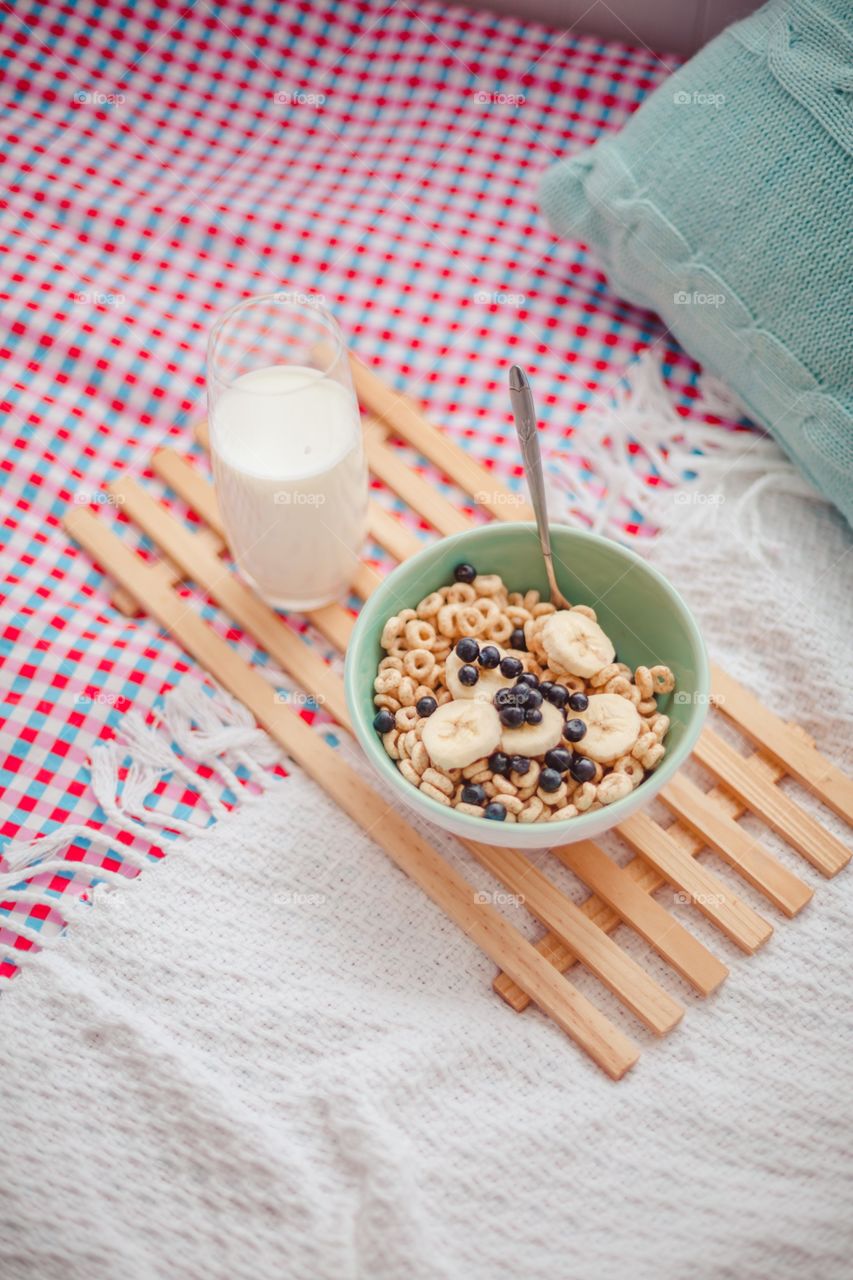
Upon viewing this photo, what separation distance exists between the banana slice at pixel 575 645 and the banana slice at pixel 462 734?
7cm

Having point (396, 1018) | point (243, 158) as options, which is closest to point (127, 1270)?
point (396, 1018)

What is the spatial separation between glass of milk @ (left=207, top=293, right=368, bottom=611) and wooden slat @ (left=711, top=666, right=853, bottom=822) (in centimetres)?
34

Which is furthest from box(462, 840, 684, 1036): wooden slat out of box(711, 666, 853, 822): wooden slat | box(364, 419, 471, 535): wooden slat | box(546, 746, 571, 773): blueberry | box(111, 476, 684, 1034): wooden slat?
box(364, 419, 471, 535): wooden slat

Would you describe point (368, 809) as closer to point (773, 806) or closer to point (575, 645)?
point (575, 645)

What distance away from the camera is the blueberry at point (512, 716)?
2.77 feet

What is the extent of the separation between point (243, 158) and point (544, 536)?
690 mm

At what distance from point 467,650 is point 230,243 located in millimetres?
632

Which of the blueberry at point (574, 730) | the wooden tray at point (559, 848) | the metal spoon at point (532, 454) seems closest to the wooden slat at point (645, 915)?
the wooden tray at point (559, 848)

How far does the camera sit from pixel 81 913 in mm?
912

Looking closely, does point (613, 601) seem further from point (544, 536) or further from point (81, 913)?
point (81, 913)

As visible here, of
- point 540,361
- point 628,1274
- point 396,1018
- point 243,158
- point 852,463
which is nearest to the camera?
point 628,1274

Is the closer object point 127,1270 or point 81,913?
point 127,1270

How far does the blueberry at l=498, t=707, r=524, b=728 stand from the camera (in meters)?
0.85

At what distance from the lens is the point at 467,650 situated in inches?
34.7
